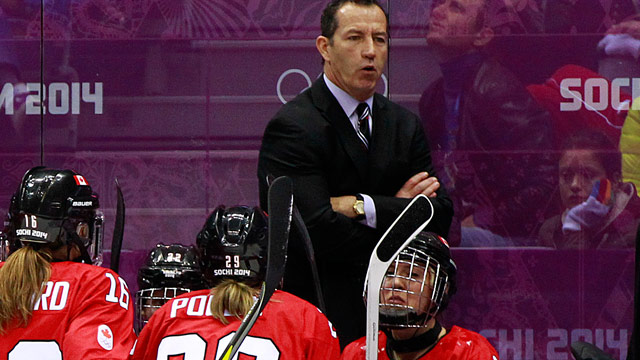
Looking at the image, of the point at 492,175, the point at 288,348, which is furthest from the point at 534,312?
the point at 288,348

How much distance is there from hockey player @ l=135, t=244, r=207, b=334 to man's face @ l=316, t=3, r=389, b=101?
0.94 m

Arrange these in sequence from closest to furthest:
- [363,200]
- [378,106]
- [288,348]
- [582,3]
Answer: [288,348] → [363,200] → [378,106] → [582,3]

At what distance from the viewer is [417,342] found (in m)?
3.01

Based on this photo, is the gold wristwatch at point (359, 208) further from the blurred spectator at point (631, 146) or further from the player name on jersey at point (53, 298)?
the blurred spectator at point (631, 146)

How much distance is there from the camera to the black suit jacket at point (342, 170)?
371 cm

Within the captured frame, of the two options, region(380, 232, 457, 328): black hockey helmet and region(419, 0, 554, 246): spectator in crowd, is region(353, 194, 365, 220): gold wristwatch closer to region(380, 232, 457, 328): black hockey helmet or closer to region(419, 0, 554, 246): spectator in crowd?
region(380, 232, 457, 328): black hockey helmet

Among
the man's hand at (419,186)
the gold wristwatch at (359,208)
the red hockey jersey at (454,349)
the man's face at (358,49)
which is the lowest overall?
the red hockey jersey at (454,349)

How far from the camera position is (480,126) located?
4.89m

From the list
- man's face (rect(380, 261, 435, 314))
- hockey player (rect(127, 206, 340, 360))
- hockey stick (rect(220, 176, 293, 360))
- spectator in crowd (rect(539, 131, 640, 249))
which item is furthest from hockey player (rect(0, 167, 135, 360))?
spectator in crowd (rect(539, 131, 640, 249))

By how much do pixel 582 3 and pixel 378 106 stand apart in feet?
4.83

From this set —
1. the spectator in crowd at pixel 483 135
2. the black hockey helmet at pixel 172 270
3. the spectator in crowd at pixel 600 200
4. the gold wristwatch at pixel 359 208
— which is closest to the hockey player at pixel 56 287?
the black hockey helmet at pixel 172 270

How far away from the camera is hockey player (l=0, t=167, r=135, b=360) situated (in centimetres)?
299

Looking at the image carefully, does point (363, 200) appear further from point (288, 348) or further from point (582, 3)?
point (582, 3)

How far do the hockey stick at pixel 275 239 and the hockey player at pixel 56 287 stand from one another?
541mm
